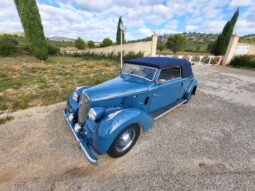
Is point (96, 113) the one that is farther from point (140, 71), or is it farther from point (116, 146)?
point (140, 71)

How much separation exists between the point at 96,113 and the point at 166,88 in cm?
186

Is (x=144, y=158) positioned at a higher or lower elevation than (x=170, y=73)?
lower

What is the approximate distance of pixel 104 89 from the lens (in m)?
2.62

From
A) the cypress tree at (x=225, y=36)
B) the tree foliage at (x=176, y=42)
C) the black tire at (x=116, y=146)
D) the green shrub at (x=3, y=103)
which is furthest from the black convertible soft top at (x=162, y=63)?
the tree foliage at (x=176, y=42)

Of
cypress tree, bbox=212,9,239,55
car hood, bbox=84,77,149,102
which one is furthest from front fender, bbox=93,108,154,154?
cypress tree, bbox=212,9,239,55

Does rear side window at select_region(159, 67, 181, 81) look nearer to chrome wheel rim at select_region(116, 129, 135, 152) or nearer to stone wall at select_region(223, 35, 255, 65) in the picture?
chrome wheel rim at select_region(116, 129, 135, 152)

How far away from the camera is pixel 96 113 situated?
2.27 meters

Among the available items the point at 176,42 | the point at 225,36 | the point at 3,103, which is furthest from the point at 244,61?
the point at 176,42

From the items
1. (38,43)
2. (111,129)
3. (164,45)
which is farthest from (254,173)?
(164,45)

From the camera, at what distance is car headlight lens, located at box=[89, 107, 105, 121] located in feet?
7.43

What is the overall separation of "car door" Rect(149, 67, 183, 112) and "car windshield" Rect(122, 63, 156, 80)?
207mm

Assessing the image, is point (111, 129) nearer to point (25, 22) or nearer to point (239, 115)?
point (239, 115)

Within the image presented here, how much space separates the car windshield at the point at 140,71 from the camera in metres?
3.05

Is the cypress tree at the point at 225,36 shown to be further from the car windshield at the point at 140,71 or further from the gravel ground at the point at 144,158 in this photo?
the car windshield at the point at 140,71
